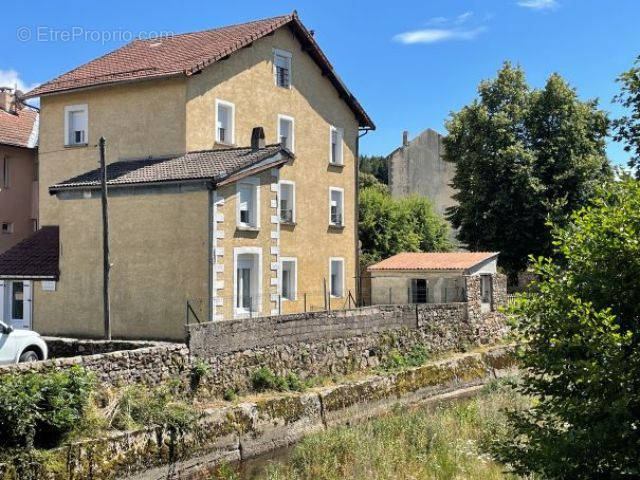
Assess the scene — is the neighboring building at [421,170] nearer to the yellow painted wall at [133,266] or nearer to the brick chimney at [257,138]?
the brick chimney at [257,138]

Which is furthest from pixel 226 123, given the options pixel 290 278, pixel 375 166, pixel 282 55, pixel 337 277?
pixel 375 166

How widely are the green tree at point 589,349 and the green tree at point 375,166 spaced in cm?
7037

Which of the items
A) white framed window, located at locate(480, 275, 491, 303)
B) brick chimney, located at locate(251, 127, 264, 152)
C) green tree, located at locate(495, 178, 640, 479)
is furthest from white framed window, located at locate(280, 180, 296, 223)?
green tree, located at locate(495, 178, 640, 479)

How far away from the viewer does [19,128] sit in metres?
29.8

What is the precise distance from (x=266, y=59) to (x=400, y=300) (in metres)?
10.2

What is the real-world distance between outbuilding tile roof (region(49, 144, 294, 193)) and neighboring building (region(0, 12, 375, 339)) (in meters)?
0.06

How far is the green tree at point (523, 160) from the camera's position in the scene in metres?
34.9

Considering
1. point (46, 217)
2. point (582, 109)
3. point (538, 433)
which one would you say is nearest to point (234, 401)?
point (538, 433)

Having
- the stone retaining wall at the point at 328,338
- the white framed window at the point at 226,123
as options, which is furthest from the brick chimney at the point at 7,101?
the stone retaining wall at the point at 328,338

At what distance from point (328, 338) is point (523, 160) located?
711 inches

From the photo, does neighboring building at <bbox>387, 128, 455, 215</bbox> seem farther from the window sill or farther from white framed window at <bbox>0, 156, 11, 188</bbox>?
the window sill

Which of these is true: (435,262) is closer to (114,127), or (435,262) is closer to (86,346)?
(114,127)

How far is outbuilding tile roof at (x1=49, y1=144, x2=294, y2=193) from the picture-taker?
68.1 ft

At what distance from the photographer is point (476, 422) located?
57.3 feet
